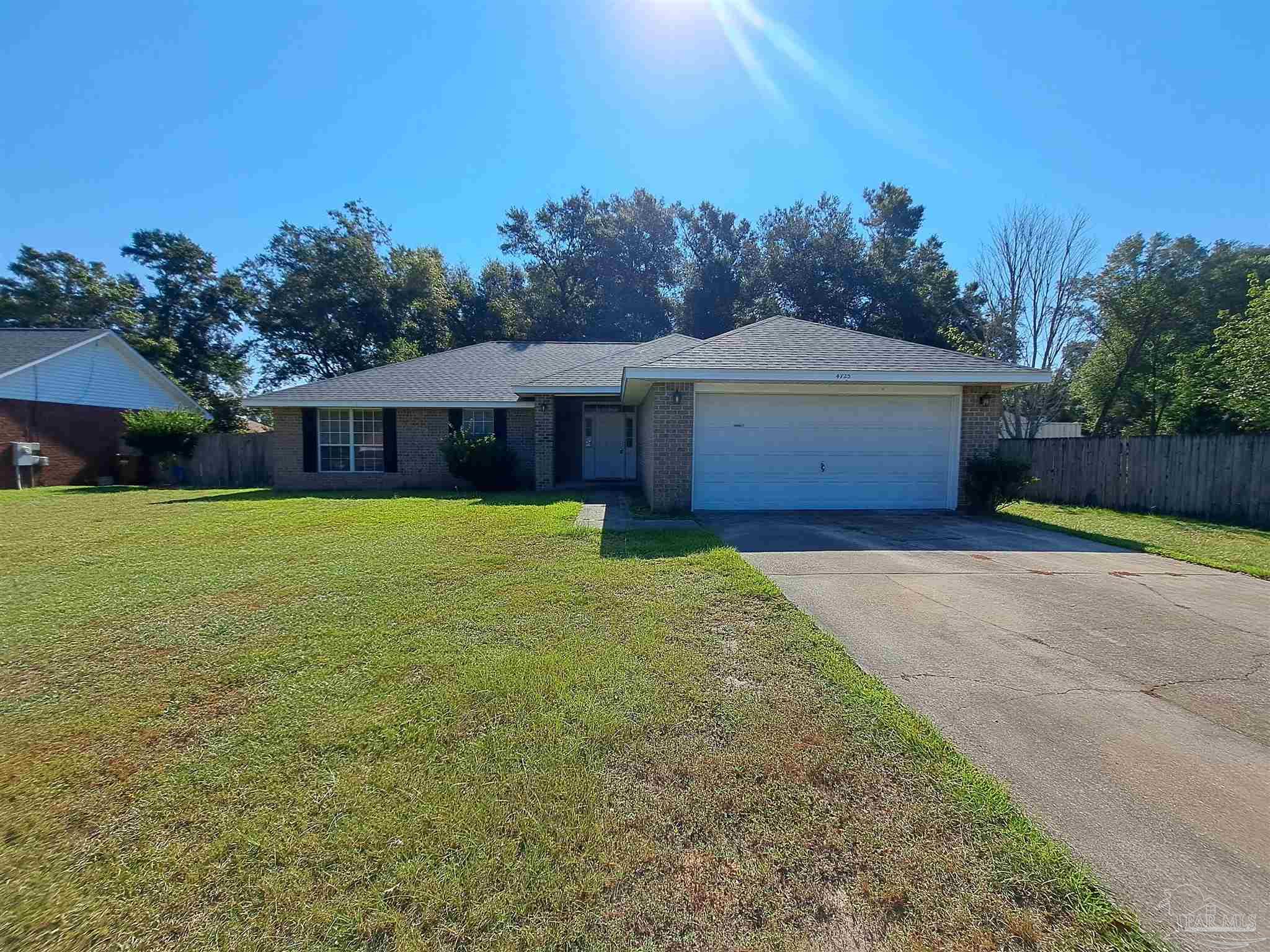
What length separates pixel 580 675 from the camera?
3.45 metres

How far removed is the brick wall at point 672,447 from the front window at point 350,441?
29.0ft

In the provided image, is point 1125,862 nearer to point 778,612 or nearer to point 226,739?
point 778,612

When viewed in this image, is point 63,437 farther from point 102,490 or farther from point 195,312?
point 195,312

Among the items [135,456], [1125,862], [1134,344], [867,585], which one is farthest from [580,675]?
[1134,344]

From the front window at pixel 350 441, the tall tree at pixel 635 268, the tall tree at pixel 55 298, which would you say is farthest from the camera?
the tall tree at pixel 635 268

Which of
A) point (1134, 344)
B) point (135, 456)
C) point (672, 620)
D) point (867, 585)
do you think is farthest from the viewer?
point (1134, 344)

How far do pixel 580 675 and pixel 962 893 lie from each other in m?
2.16

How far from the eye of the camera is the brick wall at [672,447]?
31.3 feet

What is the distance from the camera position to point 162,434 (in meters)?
16.8

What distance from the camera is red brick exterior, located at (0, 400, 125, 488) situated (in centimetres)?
1592

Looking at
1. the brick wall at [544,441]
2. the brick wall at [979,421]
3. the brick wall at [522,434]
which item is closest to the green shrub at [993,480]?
the brick wall at [979,421]

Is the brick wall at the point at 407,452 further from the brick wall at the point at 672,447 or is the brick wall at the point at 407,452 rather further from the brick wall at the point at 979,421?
the brick wall at the point at 979,421

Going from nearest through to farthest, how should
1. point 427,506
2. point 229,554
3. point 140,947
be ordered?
point 140,947, point 229,554, point 427,506

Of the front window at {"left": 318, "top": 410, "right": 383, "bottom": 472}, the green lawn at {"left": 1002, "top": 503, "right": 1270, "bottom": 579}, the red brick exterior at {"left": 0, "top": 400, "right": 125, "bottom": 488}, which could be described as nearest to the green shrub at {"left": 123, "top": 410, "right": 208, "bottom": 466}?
the red brick exterior at {"left": 0, "top": 400, "right": 125, "bottom": 488}
